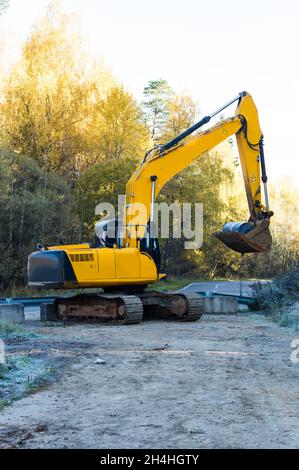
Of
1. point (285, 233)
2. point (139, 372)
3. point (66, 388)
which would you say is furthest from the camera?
point (285, 233)

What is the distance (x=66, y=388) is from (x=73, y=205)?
2622cm

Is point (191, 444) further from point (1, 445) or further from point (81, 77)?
point (81, 77)

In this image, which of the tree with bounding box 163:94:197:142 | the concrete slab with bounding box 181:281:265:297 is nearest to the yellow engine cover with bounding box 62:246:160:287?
the concrete slab with bounding box 181:281:265:297

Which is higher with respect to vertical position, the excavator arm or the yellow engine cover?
the excavator arm

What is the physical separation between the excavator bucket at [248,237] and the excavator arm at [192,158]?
0.66 m

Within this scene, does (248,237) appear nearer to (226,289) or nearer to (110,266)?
(110,266)

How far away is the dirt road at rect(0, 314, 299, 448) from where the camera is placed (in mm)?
6574

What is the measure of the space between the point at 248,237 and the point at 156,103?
4281cm

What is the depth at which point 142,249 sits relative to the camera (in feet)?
60.9

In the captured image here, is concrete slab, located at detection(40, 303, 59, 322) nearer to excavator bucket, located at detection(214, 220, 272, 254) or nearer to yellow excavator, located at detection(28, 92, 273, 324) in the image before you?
yellow excavator, located at detection(28, 92, 273, 324)

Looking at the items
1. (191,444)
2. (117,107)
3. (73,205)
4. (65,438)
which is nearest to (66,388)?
(65,438)

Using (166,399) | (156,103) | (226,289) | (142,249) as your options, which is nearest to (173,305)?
(142,249)

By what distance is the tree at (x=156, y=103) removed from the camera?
57.3 meters
